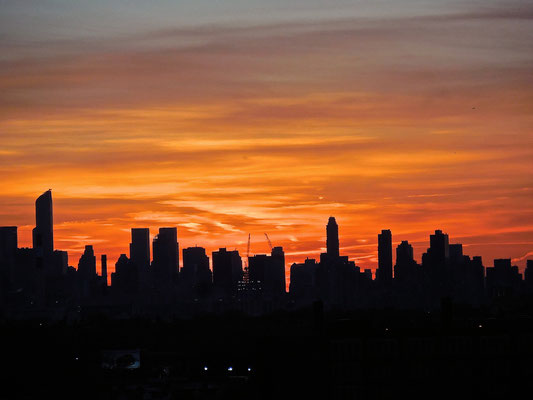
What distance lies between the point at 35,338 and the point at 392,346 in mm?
95472

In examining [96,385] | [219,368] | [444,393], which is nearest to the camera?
[444,393]

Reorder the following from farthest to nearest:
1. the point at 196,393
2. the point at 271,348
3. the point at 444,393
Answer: the point at 196,393 < the point at 271,348 < the point at 444,393

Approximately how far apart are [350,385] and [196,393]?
25098mm

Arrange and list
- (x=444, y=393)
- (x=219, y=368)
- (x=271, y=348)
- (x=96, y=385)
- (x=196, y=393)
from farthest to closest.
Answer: (x=219, y=368) < (x=96, y=385) < (x=196, y=393) < (x=271, y=348) < (x=444, y=393)

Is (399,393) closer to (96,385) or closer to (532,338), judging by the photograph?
(532,338)

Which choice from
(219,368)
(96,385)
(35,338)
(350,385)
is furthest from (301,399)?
(35,338)

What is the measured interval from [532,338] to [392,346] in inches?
454

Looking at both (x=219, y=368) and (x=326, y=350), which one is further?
(x=219, y=368)

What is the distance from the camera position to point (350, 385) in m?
111

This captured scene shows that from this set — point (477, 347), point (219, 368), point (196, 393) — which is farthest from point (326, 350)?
point (219, 368)

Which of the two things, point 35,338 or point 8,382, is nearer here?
point 8,382

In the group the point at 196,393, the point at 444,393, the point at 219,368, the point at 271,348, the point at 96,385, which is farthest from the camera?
the point at 219,368

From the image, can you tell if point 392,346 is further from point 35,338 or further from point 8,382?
point 35,338

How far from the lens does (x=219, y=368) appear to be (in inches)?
7500
